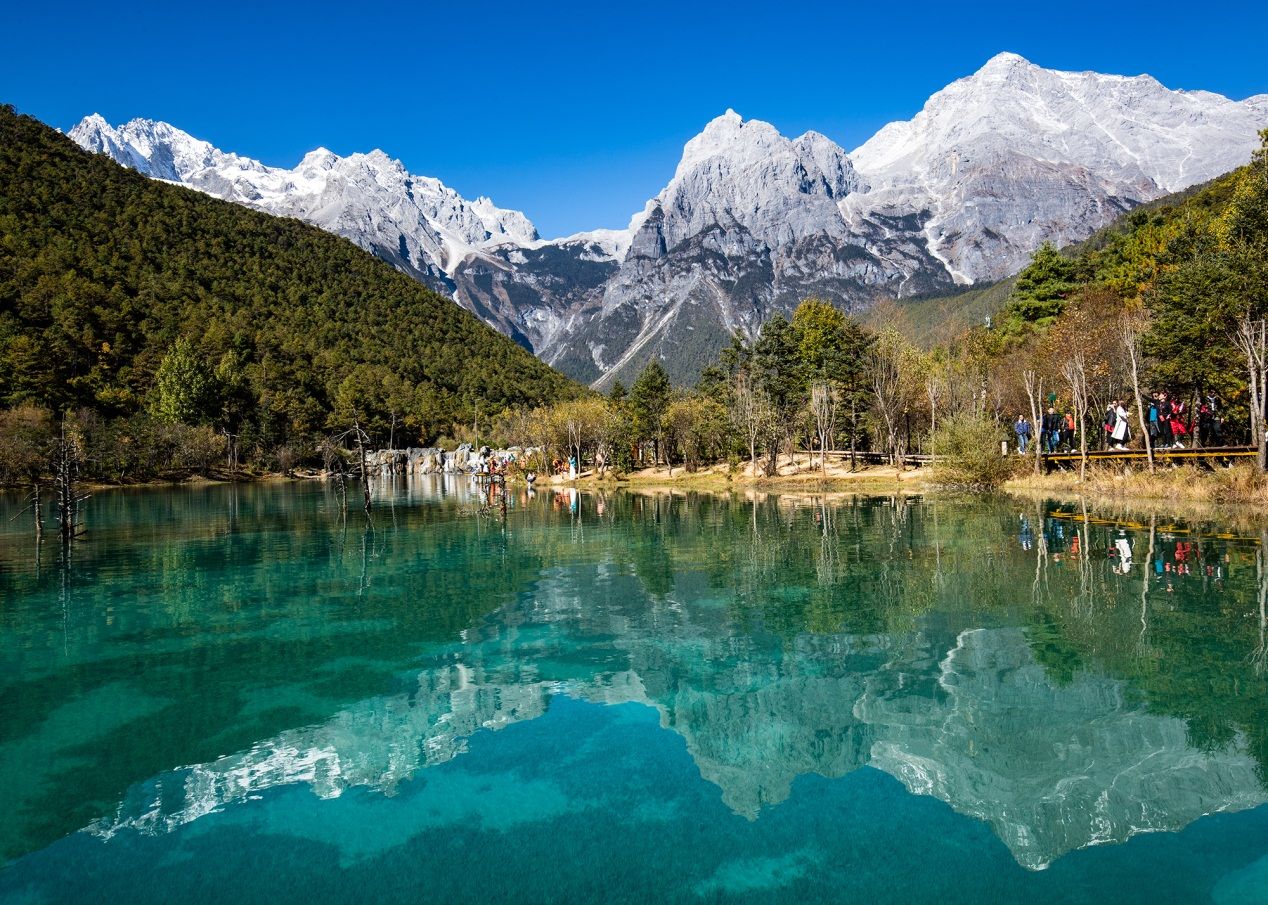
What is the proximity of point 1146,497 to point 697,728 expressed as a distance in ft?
101

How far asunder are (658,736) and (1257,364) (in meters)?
30.2

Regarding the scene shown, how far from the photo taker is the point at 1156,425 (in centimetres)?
3781

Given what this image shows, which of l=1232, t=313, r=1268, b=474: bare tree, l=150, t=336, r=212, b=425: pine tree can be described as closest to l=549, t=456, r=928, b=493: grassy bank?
l=1232, t=313, r=1268, b=474: bare tree

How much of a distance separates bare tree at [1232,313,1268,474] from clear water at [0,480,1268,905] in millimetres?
10144

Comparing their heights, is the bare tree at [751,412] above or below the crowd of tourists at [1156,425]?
above

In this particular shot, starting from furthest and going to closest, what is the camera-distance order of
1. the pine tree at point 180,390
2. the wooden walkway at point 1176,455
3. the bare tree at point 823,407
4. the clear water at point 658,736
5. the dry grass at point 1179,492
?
the pine tree at point 180,390 < the bare tree at point 823,407 < the wooden walkway at point 1176,455 < the dry grass at point 1179,492 < the clear water at point 658,736

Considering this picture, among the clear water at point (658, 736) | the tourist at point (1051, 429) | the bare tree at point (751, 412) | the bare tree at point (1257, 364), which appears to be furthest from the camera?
the bare tree at point (751, 412)

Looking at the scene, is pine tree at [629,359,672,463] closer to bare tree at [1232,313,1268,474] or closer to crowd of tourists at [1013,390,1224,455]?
crowd of tourists at [1013,390,1224,455]

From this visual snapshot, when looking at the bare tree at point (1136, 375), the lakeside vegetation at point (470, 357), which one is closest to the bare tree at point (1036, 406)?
the lakeside vegetation at point (470, 357)

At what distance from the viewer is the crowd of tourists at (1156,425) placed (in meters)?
34.8

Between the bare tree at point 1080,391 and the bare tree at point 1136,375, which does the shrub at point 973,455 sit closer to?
the bare tree at point 1080,391

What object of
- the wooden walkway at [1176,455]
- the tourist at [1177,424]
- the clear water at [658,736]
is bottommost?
the clear water at [658,736]

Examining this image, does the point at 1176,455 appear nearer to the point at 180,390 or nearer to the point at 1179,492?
the point at 1179,492

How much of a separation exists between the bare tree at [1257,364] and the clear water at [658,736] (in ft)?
33.3
